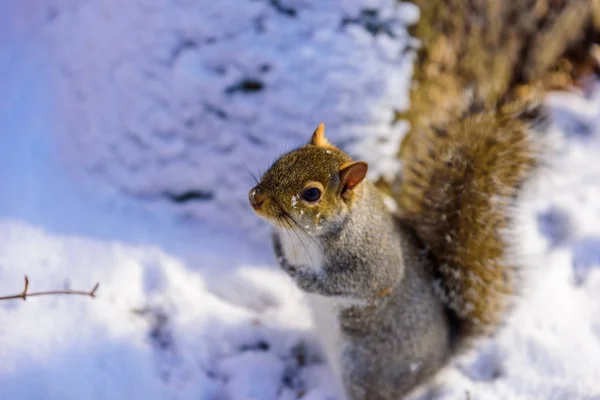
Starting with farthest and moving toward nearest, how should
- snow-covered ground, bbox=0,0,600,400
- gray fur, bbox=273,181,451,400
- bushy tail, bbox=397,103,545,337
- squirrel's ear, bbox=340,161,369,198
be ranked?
1. snow-covered ground, bbox=0,0,600,400
2. bushy tail, bbox=397,103,545,337
3. gray fur, bbox=273,181,451,400
4. squirrel's ear, bbox=340,161,369,198

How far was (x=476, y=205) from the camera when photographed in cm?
177

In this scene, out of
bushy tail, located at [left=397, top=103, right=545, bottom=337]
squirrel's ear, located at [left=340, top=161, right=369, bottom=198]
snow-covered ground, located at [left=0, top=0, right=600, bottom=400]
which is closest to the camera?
squirrel's ear, located at [left=340, top=161, right=369, bottom=198]

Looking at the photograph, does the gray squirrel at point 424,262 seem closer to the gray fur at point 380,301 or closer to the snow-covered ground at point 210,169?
the gray fur at point 380,301

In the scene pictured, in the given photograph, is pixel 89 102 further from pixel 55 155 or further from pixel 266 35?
pixel 266 35

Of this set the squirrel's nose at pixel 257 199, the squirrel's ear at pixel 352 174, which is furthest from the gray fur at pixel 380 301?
the squirrel's nose at pixel 257 199

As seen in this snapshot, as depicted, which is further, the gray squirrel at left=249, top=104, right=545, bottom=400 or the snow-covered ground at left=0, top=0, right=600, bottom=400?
the snow-covered ground at left=0, top=0, right=600, bottom=400

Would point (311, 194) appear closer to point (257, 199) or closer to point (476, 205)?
point (257, 199)

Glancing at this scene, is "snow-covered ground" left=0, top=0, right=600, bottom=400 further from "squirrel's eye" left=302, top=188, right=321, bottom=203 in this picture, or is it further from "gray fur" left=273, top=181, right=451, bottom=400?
"squirrel's eye" left=302, top=188, right=321, bottom=203

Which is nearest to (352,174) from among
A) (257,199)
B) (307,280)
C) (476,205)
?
(257,199)

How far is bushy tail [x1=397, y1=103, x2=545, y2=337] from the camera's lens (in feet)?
5.83

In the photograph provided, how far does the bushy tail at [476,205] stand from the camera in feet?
5.83

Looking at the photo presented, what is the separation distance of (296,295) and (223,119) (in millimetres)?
775

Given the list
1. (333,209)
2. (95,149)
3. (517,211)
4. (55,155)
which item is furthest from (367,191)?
(55,155)

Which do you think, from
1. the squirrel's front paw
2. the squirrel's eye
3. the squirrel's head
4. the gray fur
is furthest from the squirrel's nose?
the squirrel's front paw
